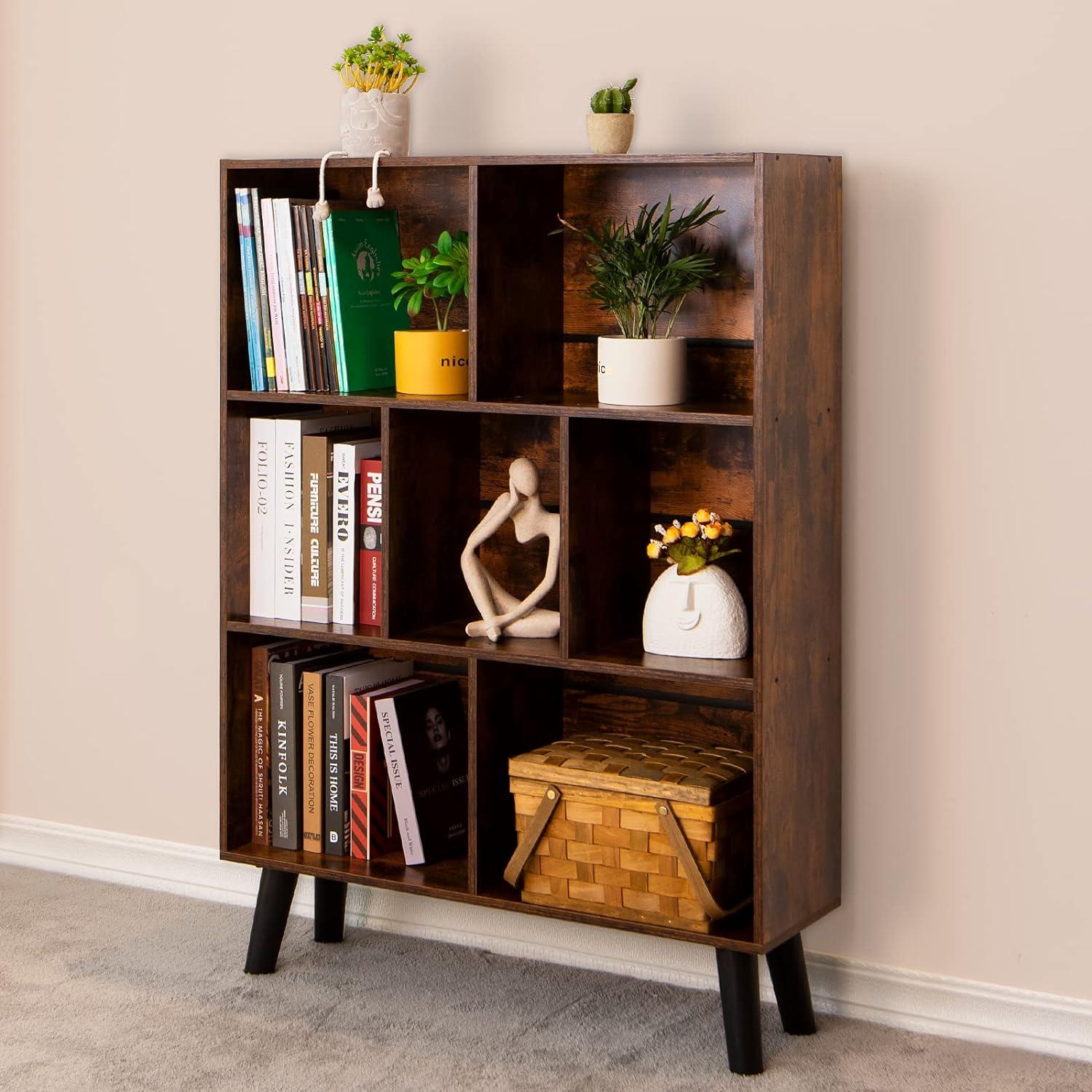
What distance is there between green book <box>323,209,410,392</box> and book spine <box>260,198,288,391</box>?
0.09m

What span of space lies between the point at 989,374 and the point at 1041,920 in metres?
0.78

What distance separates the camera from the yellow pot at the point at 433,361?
7.75 ft

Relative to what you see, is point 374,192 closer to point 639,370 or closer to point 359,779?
point 639,370

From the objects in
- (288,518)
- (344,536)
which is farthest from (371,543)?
(288,518)

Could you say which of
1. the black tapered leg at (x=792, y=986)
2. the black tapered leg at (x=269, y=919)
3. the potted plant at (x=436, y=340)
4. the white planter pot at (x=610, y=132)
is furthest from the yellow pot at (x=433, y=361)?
the black tapered leg at (x=792, y=986)

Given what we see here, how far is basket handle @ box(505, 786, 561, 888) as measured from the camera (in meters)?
2.28

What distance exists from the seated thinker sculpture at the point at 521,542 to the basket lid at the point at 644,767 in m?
0.18

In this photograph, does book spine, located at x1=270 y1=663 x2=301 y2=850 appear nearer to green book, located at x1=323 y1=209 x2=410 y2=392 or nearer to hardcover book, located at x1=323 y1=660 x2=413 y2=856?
hardcover book, located at x1=323 y1=660 x2=413 y2=856

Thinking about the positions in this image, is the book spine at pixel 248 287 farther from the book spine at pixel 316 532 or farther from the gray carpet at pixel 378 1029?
the gray carpet at pixel 378 1029

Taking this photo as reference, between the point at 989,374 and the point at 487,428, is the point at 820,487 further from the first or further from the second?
the point at 487,428

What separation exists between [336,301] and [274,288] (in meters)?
0.11

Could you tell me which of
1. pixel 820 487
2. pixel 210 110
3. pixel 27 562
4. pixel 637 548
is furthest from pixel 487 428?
pixel 27 562

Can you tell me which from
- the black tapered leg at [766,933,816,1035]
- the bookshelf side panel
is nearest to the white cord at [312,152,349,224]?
the bookshelf side panel

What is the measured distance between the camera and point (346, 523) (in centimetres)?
243
